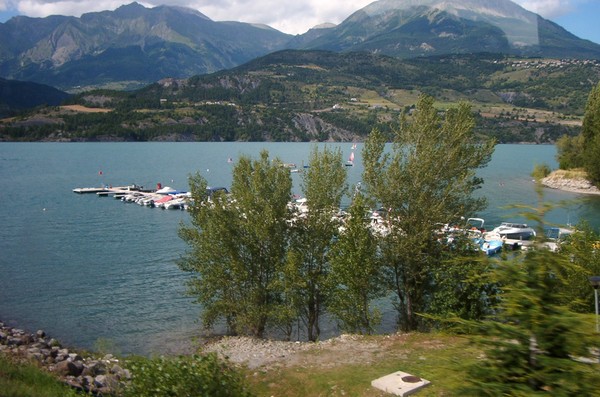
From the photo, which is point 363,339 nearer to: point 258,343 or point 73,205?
point 258,343

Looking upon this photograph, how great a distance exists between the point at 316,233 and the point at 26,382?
55.0 ft

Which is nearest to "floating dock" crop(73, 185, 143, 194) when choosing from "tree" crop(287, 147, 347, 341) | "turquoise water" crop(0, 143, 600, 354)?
"turquoise water" crop(0, 143, 600, 354)

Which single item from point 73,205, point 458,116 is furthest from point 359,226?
point 73,205

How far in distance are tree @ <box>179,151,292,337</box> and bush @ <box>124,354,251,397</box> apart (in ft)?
61.3

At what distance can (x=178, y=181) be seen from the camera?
113562mm

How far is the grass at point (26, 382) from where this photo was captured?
15.0 meters

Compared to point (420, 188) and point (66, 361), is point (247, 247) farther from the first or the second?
point (66, 361)

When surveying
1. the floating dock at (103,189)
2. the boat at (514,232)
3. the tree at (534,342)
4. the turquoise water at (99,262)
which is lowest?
the turquoise water at (99,262)

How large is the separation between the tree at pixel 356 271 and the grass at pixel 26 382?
1416cm

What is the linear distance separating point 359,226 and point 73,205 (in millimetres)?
69042

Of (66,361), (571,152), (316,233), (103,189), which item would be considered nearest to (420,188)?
(316,233)

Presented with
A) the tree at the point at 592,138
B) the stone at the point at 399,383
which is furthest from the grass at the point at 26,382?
the tree at the point at 592,138

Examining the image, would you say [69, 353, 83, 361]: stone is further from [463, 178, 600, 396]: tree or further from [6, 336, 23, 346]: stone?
[463, 178, 600, 396]: tree

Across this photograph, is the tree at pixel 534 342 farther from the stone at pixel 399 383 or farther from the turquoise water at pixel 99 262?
the stone at pixel 399 383
